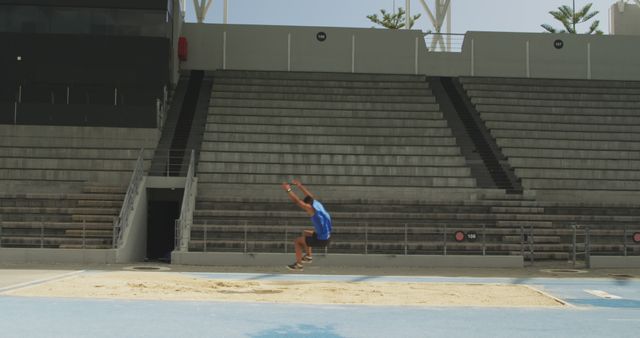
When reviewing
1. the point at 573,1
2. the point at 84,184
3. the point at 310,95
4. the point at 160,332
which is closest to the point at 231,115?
the point at 310,95

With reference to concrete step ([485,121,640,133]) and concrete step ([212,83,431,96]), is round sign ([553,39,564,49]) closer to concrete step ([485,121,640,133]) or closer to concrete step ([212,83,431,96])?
concrete step ([485,121,640,133])

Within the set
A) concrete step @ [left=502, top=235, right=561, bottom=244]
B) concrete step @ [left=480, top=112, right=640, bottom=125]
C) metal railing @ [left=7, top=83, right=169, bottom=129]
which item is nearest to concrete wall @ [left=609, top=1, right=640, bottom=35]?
concrete step @ [left=480, top=112, right=640, bottom=125]

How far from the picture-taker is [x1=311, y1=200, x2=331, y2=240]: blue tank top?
38.8ft

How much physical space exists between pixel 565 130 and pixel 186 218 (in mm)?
15963

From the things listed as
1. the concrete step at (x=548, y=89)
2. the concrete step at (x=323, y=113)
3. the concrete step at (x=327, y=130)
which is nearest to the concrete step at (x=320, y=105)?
the concrete step at (x=323, y=113)

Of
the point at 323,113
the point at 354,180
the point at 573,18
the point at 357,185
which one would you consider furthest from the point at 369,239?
the point at 573,18

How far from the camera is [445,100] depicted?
98.8ft

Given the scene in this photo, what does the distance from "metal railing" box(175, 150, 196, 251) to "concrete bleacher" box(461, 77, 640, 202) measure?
38.0 feet

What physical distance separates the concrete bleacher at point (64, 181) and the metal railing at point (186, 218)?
7.62 feet

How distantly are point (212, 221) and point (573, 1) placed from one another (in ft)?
168

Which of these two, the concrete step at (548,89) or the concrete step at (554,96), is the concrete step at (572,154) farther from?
the concrete step at (548,89)

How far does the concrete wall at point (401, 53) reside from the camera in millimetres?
32375

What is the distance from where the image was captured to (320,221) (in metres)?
11.9

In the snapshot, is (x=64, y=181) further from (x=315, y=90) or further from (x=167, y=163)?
(x=315, y=90)
